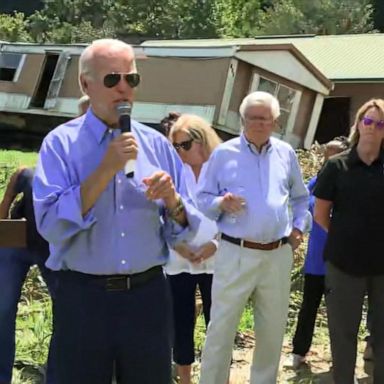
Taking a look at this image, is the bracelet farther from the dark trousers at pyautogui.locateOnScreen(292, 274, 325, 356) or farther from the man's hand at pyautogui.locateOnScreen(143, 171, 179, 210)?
the dark trousers at pyautogui.locateOnScreen(292, 274, 325, 356)

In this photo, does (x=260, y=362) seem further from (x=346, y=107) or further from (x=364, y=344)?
(x=346, y=107)

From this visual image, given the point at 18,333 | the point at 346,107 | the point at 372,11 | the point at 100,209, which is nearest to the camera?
the point at 100,209

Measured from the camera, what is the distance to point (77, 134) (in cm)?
286

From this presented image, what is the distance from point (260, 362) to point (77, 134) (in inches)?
88.4

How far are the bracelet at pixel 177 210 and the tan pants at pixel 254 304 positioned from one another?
157cm

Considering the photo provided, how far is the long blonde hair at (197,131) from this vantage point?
15.4ft

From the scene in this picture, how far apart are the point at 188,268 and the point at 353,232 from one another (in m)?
0.96

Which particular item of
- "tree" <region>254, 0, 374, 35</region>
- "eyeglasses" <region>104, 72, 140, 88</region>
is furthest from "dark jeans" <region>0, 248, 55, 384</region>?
"tree" <region>254, 0, 374, 35</region>

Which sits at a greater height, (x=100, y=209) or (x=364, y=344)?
(x=100, y=209)

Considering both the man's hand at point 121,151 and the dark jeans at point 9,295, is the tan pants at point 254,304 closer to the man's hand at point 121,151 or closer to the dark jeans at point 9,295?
the dark jeans at point 9,295

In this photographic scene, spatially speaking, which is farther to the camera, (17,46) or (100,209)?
(17,46)

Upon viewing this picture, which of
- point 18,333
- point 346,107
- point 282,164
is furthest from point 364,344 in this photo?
point 346,107

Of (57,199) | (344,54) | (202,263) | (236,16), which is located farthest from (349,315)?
(236,16)

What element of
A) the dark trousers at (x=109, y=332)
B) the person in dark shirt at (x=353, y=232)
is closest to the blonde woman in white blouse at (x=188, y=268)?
the person in dark shirt at (x=353, y=232)
